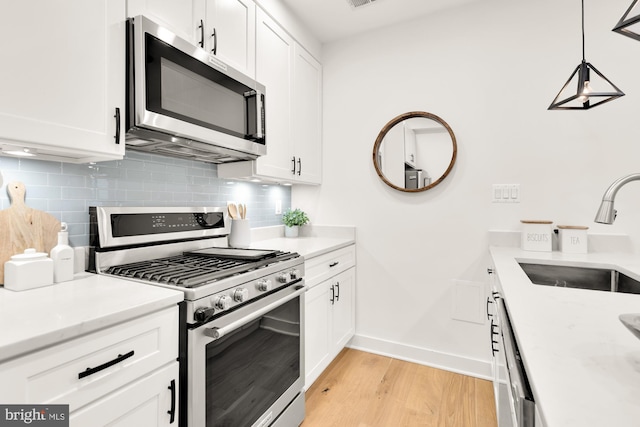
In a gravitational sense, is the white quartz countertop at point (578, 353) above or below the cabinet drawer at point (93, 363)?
above

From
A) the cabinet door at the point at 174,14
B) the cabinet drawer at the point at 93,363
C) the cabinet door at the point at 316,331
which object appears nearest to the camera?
the cabinet drawer at the point at 93,363

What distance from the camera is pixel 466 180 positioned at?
89.8 inches

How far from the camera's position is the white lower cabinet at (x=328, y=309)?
6.25 ft

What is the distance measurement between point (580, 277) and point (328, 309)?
4.78 ft

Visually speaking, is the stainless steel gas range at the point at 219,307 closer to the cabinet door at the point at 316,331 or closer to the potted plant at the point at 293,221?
the cabinet door at the point at 316,331

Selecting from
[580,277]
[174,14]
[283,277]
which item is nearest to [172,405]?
[283,277]

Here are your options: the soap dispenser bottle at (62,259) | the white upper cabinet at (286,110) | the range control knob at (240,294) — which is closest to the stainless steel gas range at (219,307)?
the range control knob at (240,294)

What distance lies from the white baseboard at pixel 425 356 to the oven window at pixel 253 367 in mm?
1058

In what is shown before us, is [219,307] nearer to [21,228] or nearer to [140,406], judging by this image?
[140,406]

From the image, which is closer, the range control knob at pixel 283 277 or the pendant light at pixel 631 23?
the pendant light at pixel 631 23

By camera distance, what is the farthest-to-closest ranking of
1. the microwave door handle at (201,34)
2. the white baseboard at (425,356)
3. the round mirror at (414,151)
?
the round mirror at (414,151), the white baseboard at (425,356), the microwave door handle at (201,34)

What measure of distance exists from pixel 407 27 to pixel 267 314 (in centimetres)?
239

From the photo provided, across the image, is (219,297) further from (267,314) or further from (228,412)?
(228,412)

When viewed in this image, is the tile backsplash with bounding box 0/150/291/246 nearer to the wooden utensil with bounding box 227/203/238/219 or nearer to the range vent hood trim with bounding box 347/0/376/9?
the wooden utensil with bounding box 227/203/238/219
